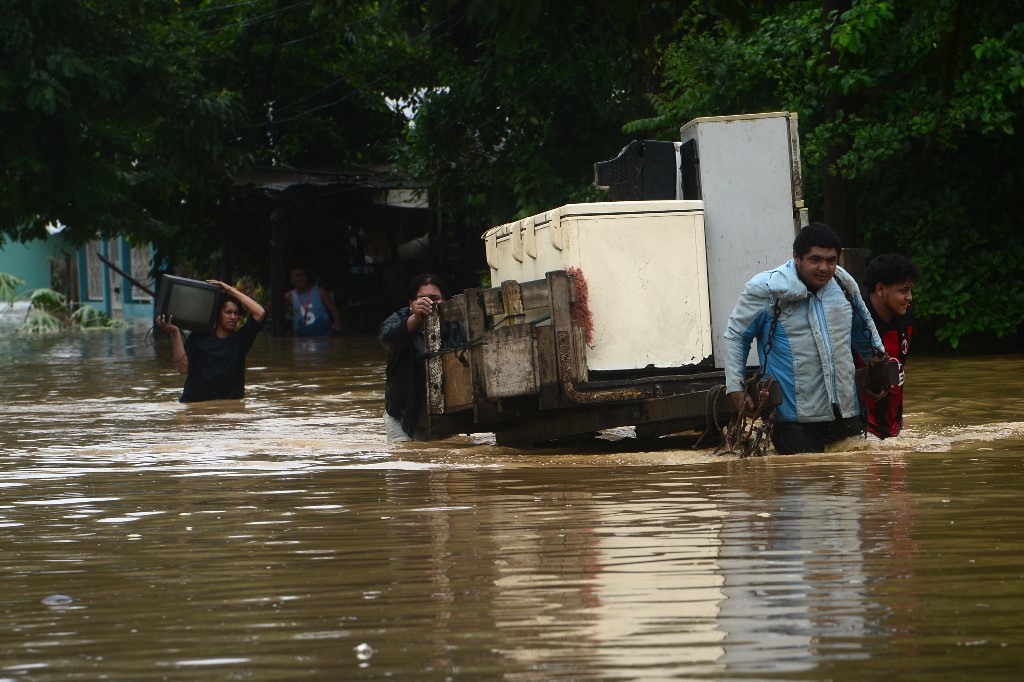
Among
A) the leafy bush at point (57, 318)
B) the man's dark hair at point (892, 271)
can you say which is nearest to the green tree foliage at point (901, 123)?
the man's dark hair at point (892, 271)

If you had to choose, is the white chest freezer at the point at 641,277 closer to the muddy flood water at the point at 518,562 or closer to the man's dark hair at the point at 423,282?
the muddy flood water at the point at 518,562

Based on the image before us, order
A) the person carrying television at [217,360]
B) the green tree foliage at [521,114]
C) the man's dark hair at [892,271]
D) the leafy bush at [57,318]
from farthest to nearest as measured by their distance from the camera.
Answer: the leafy bush at [57,318], the green tree foliage at [521,114], the person carrying television at [217,360], the man's dark hair at [892,271]

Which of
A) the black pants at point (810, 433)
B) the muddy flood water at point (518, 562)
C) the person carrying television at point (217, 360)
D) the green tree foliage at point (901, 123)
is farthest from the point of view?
the green tree foliage at point (901, 123)

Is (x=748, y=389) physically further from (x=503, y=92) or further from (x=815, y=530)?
(x=503, y=92)

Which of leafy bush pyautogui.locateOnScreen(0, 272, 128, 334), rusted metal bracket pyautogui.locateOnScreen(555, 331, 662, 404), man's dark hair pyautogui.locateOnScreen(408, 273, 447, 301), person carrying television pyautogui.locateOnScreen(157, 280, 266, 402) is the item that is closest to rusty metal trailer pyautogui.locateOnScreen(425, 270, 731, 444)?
rusted metal bracket pyautogui.locateOnScreen(555, 331, 662, 404)

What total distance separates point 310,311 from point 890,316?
20.3 metres

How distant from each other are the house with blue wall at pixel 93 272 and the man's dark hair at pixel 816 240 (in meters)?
31.3

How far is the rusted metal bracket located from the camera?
30.0 feet

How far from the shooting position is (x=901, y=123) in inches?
619

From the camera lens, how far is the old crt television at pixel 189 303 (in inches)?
533

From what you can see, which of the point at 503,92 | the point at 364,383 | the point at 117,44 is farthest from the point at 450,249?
the point at 364,383

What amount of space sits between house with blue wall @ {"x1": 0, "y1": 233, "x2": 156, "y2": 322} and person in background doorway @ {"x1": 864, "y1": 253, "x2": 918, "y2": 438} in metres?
30.6

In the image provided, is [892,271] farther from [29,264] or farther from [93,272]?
[29,264]

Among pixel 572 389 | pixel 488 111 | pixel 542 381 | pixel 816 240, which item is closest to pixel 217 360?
pixel 542 381
